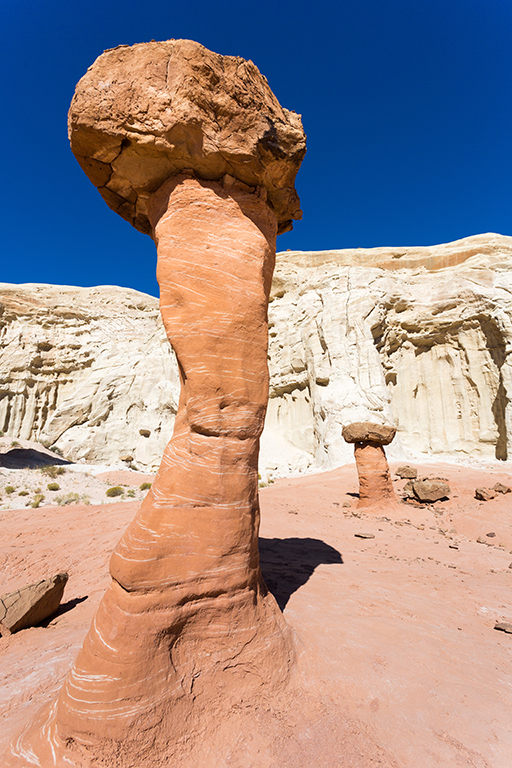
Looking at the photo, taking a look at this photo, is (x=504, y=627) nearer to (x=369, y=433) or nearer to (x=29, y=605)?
(x=29, y=605)

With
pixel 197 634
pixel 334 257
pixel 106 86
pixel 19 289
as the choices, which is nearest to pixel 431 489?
pixel 197 634

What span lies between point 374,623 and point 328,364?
18.2 m

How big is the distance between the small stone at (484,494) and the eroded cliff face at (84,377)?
17.6 m

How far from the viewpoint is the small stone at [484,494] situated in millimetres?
9664

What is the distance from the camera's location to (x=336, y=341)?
70.0 feet

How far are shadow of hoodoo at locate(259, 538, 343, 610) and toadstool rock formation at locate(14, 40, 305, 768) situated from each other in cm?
140

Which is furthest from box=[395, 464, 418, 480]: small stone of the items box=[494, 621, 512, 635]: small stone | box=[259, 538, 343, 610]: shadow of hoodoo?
box=[494, 621, 512, 635]: small stone

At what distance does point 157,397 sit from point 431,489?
18.6 meters

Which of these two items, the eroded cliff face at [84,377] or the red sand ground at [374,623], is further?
the eroded cliff face at [84,377]

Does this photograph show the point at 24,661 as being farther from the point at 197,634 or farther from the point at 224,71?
the point at 224,71

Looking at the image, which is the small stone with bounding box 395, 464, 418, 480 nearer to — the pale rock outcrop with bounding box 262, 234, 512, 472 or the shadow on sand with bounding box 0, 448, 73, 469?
the pale rock outcrop with bounding box 262, 234, 512, 472

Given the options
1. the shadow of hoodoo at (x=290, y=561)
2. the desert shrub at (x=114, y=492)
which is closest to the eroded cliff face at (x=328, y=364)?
the desert shrub at (x=114, y=492)

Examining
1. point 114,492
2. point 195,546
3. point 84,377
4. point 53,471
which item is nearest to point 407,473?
point 114,492

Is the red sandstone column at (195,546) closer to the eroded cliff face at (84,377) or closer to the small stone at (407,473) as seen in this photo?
the small stone at (407,473)
